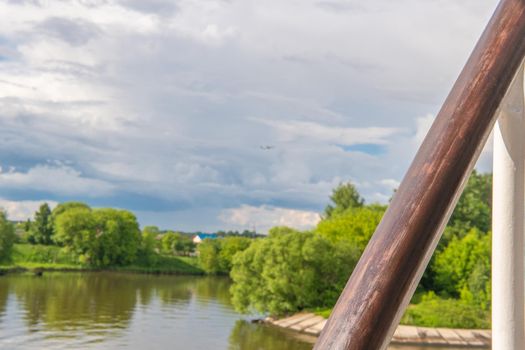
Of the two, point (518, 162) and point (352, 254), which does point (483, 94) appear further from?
point (352, 254)

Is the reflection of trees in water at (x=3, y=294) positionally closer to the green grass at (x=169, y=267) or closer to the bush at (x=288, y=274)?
the bush at (x=288, y=274)

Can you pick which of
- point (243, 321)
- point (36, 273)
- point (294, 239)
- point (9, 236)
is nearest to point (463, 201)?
point (294, 239)

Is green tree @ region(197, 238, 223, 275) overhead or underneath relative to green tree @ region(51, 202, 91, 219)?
underneath

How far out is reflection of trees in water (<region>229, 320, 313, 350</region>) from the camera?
18.3 m

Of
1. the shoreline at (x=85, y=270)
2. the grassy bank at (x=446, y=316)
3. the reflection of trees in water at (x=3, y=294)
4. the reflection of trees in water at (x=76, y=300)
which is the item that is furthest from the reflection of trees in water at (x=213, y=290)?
the grassy bank at (x=446, y=316)

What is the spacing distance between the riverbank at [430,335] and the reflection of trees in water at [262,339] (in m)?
0.75

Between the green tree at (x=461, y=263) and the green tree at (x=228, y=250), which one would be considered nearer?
the green tree at (x=461, y=263)

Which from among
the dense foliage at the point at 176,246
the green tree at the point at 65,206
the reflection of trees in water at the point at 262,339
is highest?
the green tree at the point at 65,206

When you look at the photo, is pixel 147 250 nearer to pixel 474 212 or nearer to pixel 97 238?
pixel 97 238

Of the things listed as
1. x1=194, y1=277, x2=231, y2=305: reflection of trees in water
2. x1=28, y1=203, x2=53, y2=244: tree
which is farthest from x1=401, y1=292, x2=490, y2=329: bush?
x1=28, y1=203, x2=53, y2=244: tree

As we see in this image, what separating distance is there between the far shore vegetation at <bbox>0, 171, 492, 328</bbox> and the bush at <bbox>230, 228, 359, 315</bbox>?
35 mm

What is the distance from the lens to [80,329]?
19781mm

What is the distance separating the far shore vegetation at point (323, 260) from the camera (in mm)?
22531

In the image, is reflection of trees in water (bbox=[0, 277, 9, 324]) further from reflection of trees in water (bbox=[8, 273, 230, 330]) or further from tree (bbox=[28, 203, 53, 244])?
tree (bbox=[28, 203, 53, 244])
